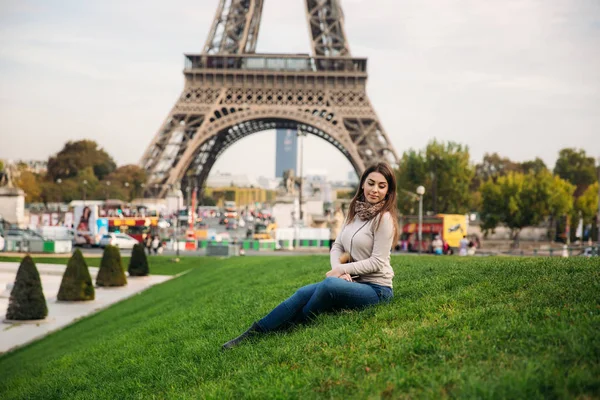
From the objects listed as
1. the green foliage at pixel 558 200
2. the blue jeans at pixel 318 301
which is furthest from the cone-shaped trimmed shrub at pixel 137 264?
the green foliage at pixel 558 200

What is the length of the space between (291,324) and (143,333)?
3.66m

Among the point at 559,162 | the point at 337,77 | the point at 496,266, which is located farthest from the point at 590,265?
the point at 559,162

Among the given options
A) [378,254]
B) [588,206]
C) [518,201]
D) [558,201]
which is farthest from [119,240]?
[378,254]

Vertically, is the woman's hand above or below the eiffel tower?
below

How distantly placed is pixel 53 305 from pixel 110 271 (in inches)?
173

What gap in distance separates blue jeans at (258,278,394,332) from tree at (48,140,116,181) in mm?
79133

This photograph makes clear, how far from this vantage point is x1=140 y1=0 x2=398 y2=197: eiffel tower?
55.6 meters

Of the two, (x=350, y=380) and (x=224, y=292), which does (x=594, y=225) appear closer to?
(x=224, y=292)

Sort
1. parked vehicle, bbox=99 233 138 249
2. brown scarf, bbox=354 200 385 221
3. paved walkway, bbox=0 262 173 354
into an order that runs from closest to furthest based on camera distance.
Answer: brown scarf, bbox=354 200 385 221
paved walkway, bbox=0 262 173 354
parked vehicle, bbox=99 233 138 249

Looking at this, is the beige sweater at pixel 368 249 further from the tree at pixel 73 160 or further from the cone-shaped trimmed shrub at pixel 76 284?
the tree at pixel 73 160

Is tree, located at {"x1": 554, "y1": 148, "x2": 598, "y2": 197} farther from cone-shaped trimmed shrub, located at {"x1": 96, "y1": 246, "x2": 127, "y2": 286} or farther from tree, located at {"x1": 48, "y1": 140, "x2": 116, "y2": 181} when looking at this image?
cone-shaped trimmed shrub, located at {"x1": 96, "y1": 246, "x2": 127, "y2": 286}

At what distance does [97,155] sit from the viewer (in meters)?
84.4

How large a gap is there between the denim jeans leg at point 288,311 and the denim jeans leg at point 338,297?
54 mm

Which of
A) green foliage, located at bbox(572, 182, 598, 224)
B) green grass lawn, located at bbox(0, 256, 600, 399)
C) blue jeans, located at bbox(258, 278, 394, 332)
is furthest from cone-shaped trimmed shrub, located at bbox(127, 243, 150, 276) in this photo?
green foliage, located at bbox(572, 182, 598, 224)
